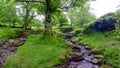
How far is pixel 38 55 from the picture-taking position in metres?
27.1

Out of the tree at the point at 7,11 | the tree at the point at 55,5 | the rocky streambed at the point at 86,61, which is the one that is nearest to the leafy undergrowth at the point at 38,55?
the rocky streambed at the point at 86,61

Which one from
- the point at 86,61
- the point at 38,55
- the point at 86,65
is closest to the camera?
the point at 86,65

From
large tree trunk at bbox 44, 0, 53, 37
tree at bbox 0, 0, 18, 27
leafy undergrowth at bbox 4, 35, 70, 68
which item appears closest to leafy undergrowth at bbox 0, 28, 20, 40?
tree at bbox 0, 0, 18, 27

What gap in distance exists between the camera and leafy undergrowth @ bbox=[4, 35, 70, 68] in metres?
24.2

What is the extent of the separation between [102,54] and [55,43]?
7783 millimetres

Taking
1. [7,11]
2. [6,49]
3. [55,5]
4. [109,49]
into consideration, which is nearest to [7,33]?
[7,11]

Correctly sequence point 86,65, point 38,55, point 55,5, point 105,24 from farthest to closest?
point 105,24 < point 55,5 < point 38,55 < point 86,65

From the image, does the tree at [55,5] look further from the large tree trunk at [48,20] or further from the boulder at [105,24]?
the boulder at [105,24]

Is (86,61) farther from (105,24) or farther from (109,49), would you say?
(105,24)

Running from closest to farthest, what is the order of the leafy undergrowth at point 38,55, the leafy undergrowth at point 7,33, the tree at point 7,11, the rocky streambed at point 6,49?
A: the leafy undergrowth at point 38,55, the rocky streambed at point 6,49, the tree at point 7,11, the leafy undergrowth at point 7,33

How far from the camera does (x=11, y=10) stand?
4397 centimetres

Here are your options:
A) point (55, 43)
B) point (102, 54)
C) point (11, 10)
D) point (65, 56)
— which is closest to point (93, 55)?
A: point (102, 54)

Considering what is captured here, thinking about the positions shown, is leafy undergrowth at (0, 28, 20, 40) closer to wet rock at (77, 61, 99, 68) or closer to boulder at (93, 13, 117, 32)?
boulder at (93, 13, 117, 32)

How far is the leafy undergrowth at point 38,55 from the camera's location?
79.6 ft
